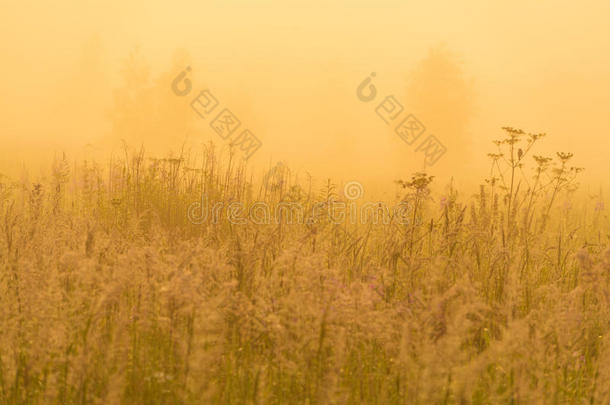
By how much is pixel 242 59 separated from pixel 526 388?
11663 cm

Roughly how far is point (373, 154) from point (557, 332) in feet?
168

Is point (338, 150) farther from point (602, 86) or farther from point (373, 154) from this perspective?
point (602, 86)

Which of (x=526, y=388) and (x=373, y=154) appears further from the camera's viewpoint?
(x=373, y=154)

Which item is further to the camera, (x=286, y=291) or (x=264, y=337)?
(x=286, y=291)

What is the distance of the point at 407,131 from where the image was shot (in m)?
27.5

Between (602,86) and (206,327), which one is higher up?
(602,86)

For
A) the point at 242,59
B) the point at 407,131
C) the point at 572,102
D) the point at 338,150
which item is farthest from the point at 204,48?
the point at 407,131

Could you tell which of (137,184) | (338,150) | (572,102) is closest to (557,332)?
(137,184)

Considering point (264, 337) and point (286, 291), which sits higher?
point (286, 291)

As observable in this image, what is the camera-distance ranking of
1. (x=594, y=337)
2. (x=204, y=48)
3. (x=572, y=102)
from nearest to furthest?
(x=594, y=337) → (x=572, y=102) → (x=204, y=48)

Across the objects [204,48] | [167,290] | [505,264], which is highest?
[204,48]

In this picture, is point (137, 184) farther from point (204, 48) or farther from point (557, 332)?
point (204, 48)

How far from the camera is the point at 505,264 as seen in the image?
319cm

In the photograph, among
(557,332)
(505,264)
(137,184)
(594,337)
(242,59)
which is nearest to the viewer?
(557,332)
